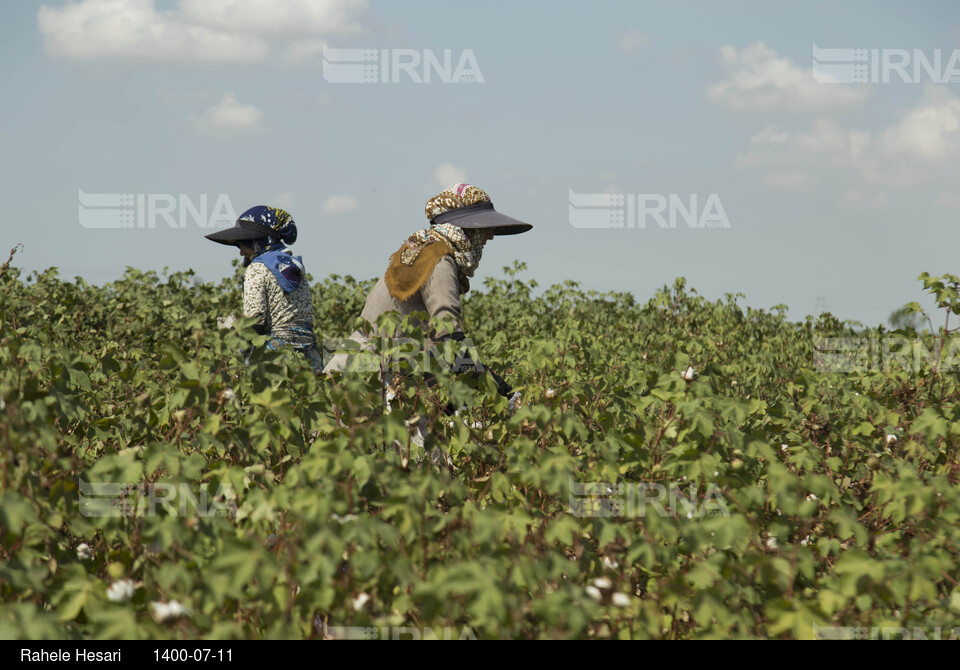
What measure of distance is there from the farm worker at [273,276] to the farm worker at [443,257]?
62cm

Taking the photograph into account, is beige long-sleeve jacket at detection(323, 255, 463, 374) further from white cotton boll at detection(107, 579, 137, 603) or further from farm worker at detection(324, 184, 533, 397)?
white cotton boll at detection(107, 579, 137, 603)

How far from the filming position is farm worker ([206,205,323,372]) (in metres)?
5.08

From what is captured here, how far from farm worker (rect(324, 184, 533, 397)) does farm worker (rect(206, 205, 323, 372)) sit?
2.04 ft

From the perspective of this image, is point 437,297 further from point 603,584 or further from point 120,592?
point 120,592

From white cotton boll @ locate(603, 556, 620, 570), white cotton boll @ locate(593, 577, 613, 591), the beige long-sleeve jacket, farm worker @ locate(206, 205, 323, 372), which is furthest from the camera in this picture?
farm worker @ locate(206, 205, 323, 372)

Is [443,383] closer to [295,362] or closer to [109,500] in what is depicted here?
[295,362]

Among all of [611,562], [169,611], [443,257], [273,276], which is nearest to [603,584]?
[611,562]

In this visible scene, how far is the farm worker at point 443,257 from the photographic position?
4.31m

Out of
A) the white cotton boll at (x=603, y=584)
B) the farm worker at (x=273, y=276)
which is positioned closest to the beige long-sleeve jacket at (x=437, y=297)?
the farm worker at (x=273, y=276)

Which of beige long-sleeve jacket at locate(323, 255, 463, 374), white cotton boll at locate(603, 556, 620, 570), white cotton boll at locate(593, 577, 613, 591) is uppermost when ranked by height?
beige long-sleeve jacket at locate(323, 255, 463, 374)

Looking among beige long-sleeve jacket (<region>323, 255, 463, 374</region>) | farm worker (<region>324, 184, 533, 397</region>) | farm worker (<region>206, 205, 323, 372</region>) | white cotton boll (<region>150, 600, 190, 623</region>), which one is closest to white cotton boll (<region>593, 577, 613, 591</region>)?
white cotton boll (<region>150, 600, 190, 623</region>)
